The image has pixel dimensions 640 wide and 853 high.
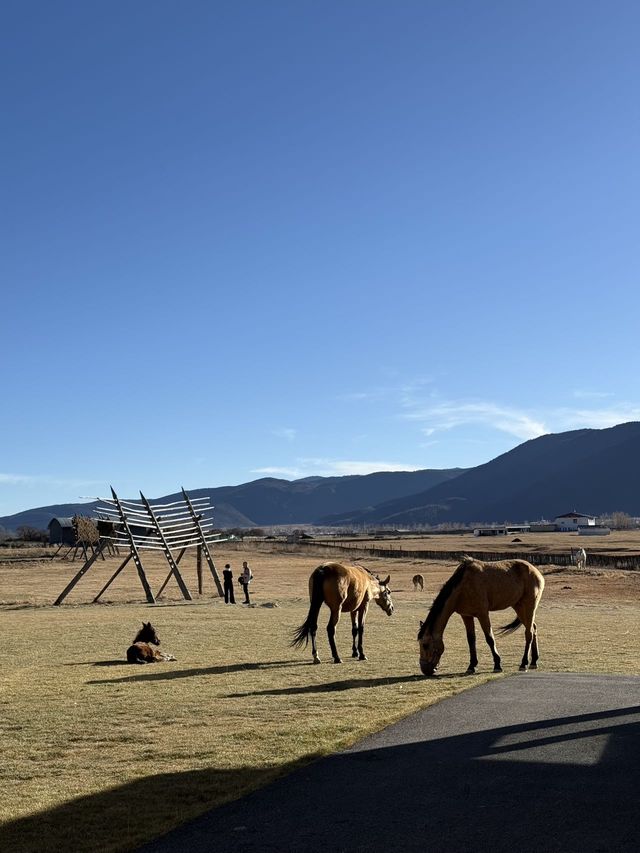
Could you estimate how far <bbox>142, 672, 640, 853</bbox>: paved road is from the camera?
6.56 m

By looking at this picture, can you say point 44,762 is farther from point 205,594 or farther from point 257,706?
point 205,594

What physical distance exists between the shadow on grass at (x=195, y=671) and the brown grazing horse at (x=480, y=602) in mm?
3184

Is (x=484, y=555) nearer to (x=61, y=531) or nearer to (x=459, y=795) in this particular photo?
(x=459, y=795)

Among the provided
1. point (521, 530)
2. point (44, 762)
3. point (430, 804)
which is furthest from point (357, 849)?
point (521, 530)

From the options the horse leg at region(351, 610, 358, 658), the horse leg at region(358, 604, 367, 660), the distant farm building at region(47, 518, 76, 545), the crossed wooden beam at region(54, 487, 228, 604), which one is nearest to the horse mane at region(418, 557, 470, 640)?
the horse leg at region(358, 604, 367, 660)

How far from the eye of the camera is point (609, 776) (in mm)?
8117

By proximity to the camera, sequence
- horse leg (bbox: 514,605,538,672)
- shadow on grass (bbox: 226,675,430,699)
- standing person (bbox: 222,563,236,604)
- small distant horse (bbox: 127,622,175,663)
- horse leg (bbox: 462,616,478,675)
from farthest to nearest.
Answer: standing person (bbox: 222,563,236,604), small distant horse (bbox: 127,622,175,663), horse leg (bbox: 514,605,538,672), horse leg (bbox: 462,616,478,675), shadow on grass (bbox: 226,675,430,699)

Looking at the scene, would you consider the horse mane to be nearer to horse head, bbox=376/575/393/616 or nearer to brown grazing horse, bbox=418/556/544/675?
brown grazing horse, bbox=418/556/544/675

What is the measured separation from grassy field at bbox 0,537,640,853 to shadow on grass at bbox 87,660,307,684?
43 mm

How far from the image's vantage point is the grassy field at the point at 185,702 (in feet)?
26.1

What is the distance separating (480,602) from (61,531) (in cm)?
10985

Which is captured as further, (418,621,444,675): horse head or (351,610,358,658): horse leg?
(351,610,358,658): horse leg

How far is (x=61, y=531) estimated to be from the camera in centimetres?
11875

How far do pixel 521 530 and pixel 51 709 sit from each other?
193m
